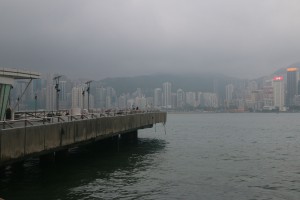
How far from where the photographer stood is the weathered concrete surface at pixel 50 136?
2198 cm

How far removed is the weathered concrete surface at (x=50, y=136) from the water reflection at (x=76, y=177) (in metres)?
2.07

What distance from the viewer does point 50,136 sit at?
27.0 m

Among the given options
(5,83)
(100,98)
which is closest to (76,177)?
(5,83)

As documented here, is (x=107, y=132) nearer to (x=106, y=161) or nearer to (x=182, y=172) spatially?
(x=106, y=161)

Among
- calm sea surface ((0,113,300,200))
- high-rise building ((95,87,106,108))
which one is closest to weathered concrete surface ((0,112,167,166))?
calm sea surface ((0,113,300,200))

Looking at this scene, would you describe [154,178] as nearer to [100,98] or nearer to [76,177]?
[76,177]

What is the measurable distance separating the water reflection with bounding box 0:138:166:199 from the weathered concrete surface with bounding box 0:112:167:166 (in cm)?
207

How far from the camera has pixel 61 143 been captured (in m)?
28.8

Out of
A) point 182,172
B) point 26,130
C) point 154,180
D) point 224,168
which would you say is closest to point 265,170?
point 224,168

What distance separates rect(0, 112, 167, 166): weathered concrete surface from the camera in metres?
22.0

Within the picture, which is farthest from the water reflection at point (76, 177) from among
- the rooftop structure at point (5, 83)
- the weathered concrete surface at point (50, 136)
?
the rooftop structure at point (5, 83)

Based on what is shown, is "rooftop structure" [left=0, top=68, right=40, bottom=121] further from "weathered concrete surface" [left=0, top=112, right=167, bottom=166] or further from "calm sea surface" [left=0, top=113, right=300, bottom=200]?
"weathered concrete surface" [left=0, top=112, right=167, bottom=166]

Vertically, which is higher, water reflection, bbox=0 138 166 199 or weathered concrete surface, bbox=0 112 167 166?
weathered concrete surface, bbox=0 112 167 166

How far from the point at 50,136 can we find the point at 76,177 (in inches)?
152
